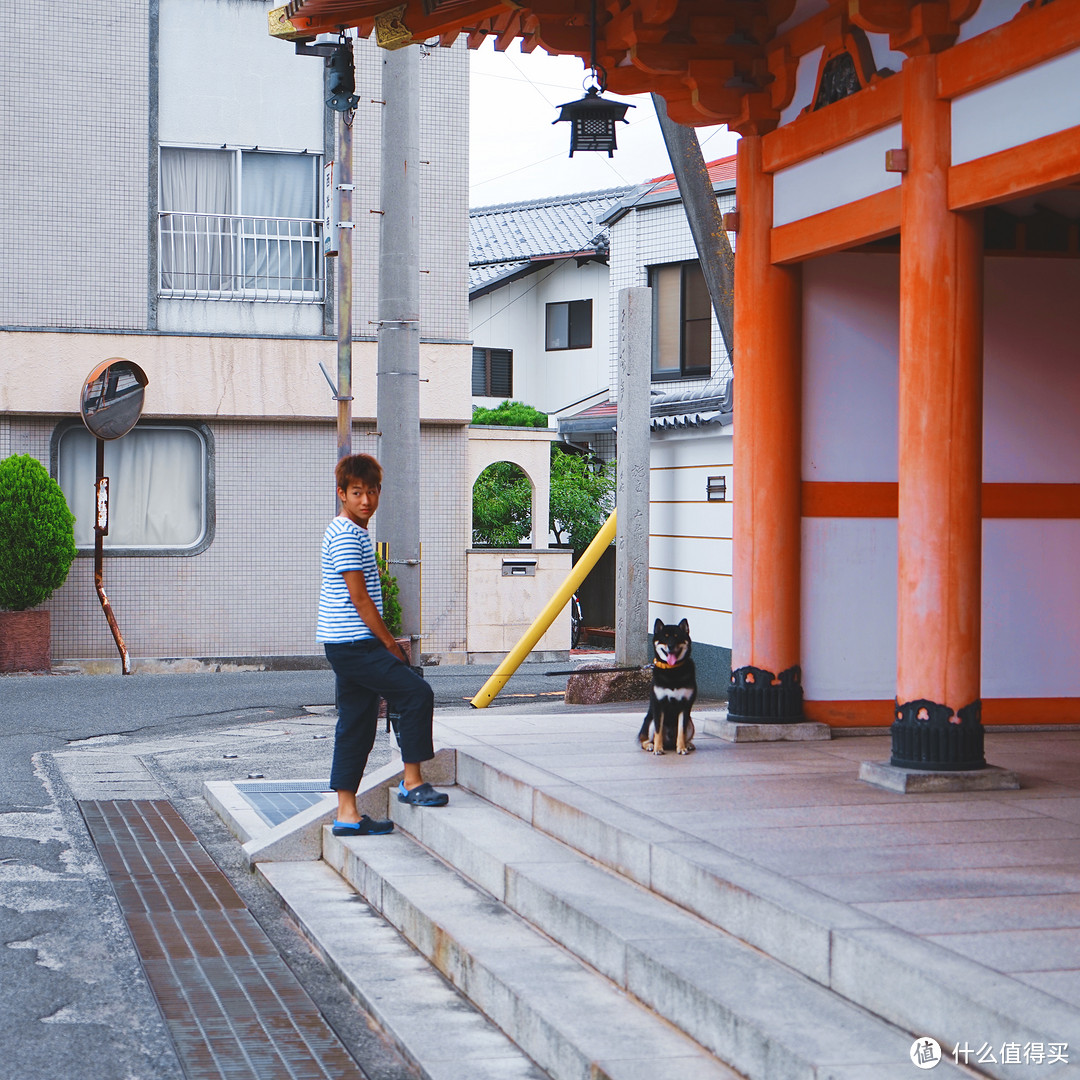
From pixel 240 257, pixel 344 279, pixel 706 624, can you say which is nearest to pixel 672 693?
pixel 706 624

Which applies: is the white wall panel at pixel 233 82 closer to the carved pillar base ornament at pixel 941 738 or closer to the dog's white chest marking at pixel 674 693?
the dog's white chest marking at pixel 674 693

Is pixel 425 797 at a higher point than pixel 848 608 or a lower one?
lower

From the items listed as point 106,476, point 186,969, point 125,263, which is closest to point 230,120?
point 125,263

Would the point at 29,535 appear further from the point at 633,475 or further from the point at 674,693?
the point at 674,693

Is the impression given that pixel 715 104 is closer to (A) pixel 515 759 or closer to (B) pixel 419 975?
(A) pixel 515 759

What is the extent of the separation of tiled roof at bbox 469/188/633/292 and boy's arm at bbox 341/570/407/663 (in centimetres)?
2458

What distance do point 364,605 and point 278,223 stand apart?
43.8ft

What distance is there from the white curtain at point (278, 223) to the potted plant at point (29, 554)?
13.1ft

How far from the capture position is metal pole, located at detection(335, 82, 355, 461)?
42.8ft

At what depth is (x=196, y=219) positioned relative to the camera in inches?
736

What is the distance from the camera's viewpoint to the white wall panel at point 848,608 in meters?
8.11

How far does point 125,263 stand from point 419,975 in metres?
14.3

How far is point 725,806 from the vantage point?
6.17m

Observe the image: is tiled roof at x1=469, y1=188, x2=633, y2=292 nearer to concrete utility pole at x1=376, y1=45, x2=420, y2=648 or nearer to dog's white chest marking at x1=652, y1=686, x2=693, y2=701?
concrete utility pole at x1=376, y1=45, x2=420, y2=648
